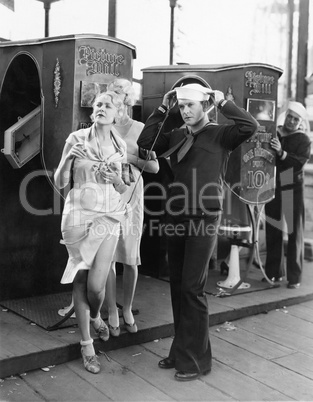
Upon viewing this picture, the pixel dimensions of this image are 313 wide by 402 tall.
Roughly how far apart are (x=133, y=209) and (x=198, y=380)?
1.21 m

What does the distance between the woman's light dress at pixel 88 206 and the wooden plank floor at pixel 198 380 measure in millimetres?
606

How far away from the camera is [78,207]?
11.3 ft

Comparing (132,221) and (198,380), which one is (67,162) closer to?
(132,221)

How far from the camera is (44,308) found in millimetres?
4379

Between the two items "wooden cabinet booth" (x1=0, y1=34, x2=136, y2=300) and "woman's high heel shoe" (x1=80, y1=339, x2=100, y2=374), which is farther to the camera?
"wooden cabinet booth" (x1=0, y1=34, x2=136, y2=300)

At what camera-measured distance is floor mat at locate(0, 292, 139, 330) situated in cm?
402

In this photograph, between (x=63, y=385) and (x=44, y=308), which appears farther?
(x=44, y=308)

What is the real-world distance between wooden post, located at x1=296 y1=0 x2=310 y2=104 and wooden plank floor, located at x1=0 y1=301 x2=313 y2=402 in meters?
3.77

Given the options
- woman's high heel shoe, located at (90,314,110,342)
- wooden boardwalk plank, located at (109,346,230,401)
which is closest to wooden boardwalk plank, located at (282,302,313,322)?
wooden boardwalk plank, located at (109,346,230,401)

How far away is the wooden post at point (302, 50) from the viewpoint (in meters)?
7.10

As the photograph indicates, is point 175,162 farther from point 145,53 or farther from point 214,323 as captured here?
point 145,53

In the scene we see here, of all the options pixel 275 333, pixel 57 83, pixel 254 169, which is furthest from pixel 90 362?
pixel 254 169

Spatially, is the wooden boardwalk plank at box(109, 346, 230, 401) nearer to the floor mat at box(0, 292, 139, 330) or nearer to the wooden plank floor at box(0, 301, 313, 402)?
the wooden plank floor at box(0, 301, 313, 402)

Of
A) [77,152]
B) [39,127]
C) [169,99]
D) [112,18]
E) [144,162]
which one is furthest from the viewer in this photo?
[112,18]
